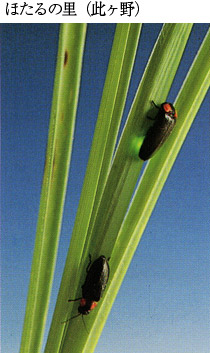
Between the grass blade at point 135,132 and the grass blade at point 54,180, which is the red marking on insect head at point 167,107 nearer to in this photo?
the grass blade at point 135,132

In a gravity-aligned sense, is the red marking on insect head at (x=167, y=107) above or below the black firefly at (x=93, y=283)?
above

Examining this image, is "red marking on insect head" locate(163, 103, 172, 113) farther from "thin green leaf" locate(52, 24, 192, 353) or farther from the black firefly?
the black firefly

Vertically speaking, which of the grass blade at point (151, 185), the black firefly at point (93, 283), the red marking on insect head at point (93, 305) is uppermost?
the grass blade at point (151, 185)

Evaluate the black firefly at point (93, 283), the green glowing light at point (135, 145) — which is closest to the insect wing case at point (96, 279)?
the black firefly at point (93, 283)

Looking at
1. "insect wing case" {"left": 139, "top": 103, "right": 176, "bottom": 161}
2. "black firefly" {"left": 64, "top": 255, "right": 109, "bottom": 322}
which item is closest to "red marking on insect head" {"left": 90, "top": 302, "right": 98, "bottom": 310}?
"black firefly" {"left": 64, "top": 255, "right": 109, "bottom": 322}

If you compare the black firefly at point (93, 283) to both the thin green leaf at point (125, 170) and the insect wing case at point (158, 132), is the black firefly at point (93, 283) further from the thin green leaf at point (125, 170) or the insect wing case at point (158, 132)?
the insect wing case at point (158, 132)
